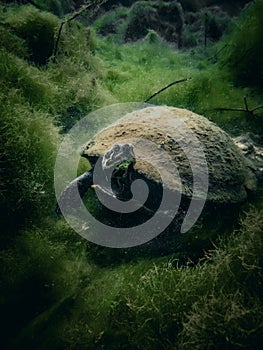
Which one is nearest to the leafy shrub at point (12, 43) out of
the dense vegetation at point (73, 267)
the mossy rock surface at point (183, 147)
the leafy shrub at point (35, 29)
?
the dense vegetation at point (73, 267)

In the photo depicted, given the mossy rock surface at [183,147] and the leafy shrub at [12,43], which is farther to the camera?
the leafy shrub at [12,43]

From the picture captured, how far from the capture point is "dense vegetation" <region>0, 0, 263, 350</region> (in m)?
2.55

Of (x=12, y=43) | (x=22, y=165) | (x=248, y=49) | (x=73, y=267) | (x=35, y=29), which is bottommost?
(x=73, y=267)

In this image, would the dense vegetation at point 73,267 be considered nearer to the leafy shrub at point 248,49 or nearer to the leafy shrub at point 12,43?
the leafy shrub at point 12,43

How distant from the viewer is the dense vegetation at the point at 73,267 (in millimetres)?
2552

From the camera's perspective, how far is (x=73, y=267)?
10.2 feet

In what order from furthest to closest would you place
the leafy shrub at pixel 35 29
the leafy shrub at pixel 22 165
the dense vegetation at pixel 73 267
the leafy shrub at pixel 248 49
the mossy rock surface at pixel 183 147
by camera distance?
the leafy shrub at pixel 248 49
the leafy shrub at pixel 35 29
the mossy rock surface at pixel 183 147
the leafy shrub at pixel 22 165
the dense vegetation at pixel 73 267

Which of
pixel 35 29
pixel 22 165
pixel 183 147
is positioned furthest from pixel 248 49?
pixel 22 165

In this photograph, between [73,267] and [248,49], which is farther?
[248,49]

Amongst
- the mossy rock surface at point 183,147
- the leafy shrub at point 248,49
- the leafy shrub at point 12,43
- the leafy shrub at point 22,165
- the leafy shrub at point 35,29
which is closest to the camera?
the leafy shrub at point 22,165

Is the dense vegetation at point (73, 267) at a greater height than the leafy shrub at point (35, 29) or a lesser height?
lesser

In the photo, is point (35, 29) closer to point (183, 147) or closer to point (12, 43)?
point (12, 43)

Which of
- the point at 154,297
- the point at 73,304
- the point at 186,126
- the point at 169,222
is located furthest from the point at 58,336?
the point at 186,126

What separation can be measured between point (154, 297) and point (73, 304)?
82 cm
